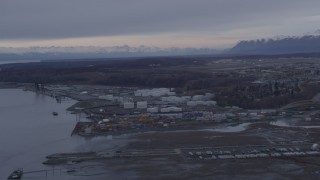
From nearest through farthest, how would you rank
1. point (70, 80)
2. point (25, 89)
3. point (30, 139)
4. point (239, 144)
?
point (239, 144) → point (30, 139) → point (25, 89) → point (70, 80)

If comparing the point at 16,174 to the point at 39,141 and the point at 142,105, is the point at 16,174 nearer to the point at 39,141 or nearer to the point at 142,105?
the point at 39,141

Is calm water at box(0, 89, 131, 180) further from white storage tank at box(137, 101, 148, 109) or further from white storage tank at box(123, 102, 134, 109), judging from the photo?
white storage tank at box(137, 101, 148, 109)

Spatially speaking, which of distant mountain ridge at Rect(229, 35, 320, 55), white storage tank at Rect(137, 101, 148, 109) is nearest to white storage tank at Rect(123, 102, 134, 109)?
white storage tank at Rect(137, 101, 148, 109)

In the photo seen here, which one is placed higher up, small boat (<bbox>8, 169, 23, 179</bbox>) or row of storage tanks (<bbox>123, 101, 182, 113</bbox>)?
row of storage tanks (<bbox>123, 101, 182, 113</bbox>)

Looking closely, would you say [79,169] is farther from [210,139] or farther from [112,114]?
[112,114]

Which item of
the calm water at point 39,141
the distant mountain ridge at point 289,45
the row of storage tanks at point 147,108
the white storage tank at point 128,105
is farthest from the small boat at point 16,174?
the distant mountain ridge at point 289,45

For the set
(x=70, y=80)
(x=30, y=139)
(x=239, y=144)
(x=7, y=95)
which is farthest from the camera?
(x=70, y=80)

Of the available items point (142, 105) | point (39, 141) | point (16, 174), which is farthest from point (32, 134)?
point (142, 105)

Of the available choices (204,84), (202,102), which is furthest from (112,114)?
(204,84)
